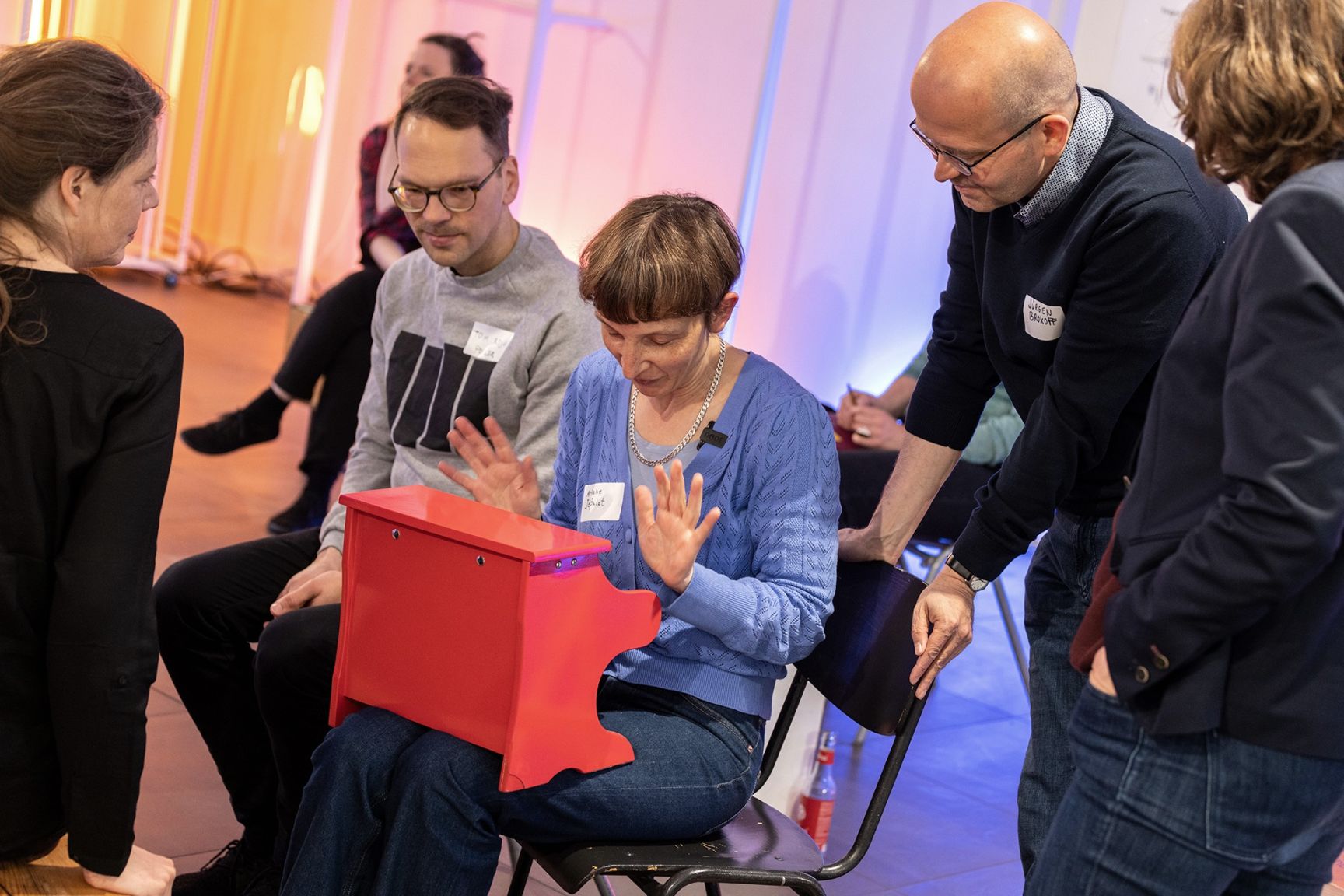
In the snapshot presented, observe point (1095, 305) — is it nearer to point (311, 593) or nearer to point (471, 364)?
point (471, 364)

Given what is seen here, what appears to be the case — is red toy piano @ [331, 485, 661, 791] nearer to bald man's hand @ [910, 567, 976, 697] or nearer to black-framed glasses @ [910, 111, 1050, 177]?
bald man's hand @ [910, 567, 976, 697]

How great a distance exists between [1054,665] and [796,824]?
1.42 feet

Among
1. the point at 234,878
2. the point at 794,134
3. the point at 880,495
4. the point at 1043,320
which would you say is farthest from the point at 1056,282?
the point at 794,134

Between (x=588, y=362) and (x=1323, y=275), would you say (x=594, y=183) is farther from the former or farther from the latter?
(x=1323, y=275)

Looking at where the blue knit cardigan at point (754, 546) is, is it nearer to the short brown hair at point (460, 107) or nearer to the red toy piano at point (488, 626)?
the red toy piano at point (488, 626)

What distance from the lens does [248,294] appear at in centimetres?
989

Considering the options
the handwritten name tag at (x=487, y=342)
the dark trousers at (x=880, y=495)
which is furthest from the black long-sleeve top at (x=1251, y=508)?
the dark trousers at (x=880, y=495)

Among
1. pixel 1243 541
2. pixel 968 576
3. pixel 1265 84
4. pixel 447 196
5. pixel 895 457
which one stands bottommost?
pixel 895 457

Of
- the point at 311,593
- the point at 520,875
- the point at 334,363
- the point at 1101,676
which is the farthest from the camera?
the point at 334,363

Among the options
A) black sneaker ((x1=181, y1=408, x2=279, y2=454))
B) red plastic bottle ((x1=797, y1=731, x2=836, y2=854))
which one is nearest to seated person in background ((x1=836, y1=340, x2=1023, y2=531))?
red plastic bottle ((x1=797, y1=731, x2=836, y2=854))

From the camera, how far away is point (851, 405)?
159 inches

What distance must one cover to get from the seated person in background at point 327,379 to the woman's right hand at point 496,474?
2495mm

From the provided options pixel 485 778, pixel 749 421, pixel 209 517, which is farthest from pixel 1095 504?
pixel 209 517

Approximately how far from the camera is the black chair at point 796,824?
5.40ft
